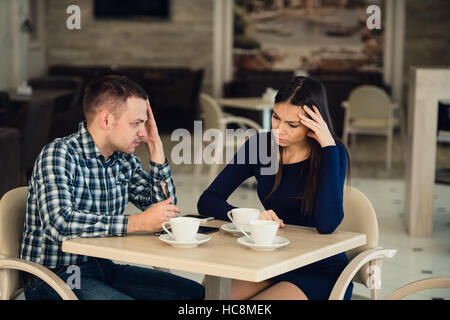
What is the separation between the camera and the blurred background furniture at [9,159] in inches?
162

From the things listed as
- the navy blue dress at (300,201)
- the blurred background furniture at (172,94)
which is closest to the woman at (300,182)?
the navy blue dress at (300,201)

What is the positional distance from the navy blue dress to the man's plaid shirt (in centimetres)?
37

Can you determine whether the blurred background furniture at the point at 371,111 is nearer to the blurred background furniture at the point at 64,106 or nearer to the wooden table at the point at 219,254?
the blurred background furniture at the point at 64,106

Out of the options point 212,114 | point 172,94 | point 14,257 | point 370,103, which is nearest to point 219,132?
point 212,114

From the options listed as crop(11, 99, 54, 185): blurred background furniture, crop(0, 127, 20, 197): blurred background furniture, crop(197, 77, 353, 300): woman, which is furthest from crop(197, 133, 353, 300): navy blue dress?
crop(11, 99, 54, 185): blurred background furniture

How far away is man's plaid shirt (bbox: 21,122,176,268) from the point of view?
85.7 inches

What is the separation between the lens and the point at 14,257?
2.33 m

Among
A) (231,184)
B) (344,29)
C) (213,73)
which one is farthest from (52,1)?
(231,184)

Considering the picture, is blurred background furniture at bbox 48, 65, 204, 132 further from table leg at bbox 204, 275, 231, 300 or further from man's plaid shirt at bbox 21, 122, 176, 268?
table leg at bbox 204, 275, 231, 300

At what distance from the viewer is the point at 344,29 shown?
1109 cm

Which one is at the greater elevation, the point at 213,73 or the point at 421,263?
the point at 213,73

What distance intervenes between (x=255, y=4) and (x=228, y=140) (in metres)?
5.35

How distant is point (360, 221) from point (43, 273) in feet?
3.77
